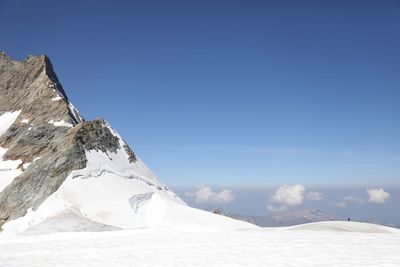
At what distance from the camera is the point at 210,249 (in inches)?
650

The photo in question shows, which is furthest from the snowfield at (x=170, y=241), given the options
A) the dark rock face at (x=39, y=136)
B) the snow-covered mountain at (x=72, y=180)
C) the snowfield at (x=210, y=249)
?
the dark rock face at (x=39, y=136)

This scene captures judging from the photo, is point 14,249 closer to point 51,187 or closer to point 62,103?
point 51,187

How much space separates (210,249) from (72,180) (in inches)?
968

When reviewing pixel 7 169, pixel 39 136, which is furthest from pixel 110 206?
pixel 39 136

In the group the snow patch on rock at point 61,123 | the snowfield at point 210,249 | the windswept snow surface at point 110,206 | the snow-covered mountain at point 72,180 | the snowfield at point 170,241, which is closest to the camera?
the snowfield at point 210,249

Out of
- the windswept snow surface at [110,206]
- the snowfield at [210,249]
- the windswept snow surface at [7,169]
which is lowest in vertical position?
the snowfield at [210,249]

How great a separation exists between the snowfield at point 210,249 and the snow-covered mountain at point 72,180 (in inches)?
165

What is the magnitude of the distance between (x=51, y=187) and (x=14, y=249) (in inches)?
819

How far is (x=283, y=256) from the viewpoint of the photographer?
49.8 feet

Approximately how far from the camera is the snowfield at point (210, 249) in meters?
14.5

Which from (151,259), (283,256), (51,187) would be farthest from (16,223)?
(283,256)

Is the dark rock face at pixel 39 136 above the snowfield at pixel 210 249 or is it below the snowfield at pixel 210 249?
above

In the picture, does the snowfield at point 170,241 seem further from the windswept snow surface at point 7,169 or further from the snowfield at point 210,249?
the windswept snow surface at point 7,169

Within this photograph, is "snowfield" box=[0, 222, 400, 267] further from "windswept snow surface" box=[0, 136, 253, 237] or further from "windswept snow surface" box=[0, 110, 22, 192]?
"windswept snow surface" box=[0, 110, 22, 192]
